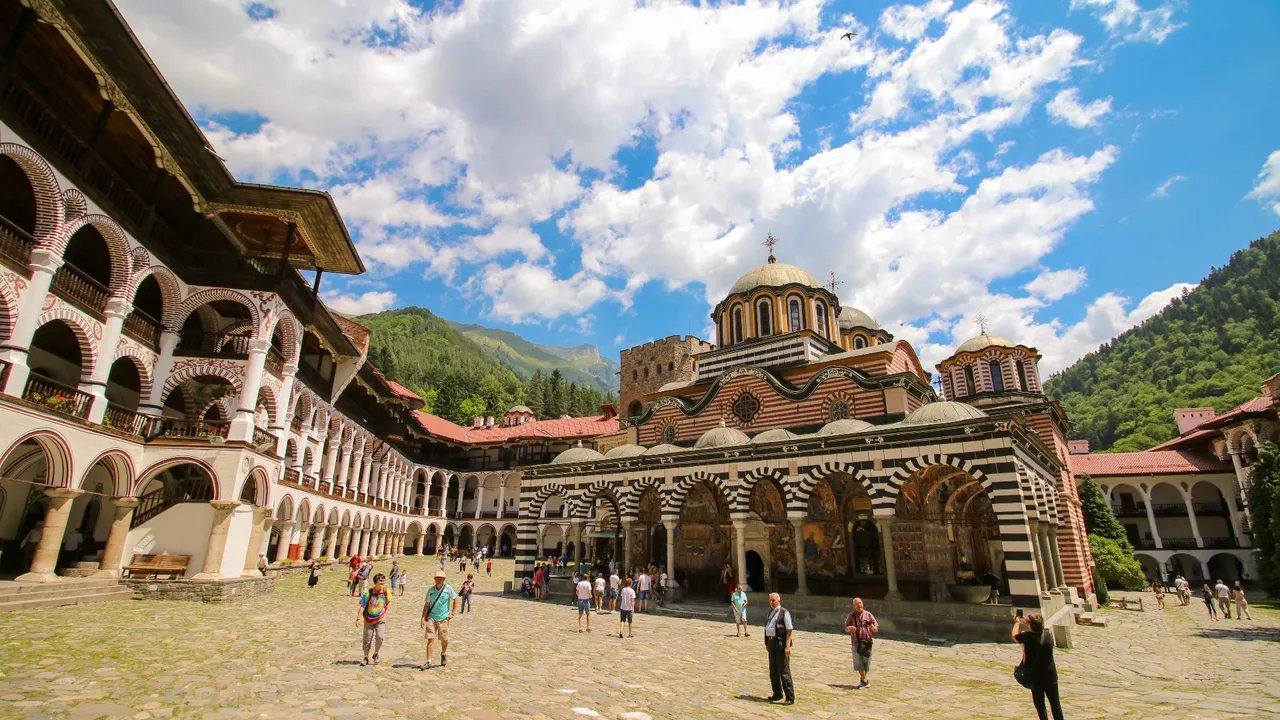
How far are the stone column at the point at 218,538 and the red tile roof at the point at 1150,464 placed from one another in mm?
39928

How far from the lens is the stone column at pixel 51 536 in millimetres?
13180

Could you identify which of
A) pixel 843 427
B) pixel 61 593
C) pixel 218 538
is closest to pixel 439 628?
pixel 61 593

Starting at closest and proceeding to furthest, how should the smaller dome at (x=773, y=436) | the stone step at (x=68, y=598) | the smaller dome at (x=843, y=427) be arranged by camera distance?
the stone step at (x=68, y=598) < the smaller dome at (x=843, y=427) < the smaller dome at (x=773, y=436)

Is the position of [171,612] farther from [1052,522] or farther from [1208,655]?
[1052,522]

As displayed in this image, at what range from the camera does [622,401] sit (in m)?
52.1

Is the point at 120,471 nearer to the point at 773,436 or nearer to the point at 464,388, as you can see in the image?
the point at 773,436

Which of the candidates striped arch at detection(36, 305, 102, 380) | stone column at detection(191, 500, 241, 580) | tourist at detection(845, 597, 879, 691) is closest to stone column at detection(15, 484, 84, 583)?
striped arch at detection(36, 305, 102, 380)

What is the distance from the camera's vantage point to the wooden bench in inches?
594

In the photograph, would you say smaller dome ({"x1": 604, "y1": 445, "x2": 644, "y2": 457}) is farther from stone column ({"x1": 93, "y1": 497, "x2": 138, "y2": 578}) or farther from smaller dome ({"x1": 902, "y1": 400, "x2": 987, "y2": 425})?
stone column ({"x1": 93, "y1": 497, "x2": 138, "y2": 578})

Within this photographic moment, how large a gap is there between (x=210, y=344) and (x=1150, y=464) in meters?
47.7

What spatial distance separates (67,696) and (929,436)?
15278 mm

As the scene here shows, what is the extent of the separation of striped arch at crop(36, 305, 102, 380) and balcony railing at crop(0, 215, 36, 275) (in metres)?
1.26

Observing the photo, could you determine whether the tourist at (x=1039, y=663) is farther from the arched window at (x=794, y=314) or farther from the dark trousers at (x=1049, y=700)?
the arched window at (x=794, y=314)

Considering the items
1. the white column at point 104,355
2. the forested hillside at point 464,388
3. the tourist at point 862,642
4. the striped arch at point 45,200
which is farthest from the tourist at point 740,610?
the forested hillside at point 464,388
